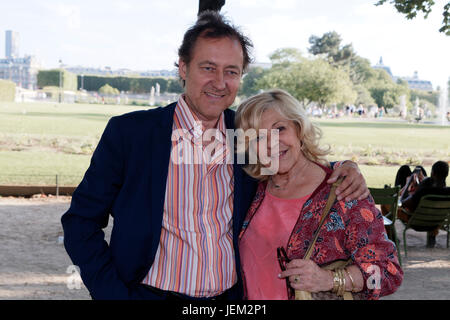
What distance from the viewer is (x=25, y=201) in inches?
430

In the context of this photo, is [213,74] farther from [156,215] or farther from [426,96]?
[426,96]

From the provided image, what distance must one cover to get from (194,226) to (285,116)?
0.60 m

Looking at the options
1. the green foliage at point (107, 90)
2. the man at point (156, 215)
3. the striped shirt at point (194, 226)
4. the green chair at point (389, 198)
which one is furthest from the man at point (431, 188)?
the green foliage at point (107, 90)

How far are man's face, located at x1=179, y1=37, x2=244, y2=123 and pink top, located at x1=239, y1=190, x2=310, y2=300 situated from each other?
498 millimetres

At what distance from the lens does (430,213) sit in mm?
7809

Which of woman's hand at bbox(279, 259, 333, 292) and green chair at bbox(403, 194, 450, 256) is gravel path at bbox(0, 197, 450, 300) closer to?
green chair at bbox(403, 194, 450, 256)

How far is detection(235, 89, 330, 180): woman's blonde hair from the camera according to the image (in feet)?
7.29

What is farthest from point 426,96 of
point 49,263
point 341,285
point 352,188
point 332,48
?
point 341,285

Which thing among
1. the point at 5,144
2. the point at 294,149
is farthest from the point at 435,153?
the point at 294,149

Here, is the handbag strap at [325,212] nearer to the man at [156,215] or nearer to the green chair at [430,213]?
the man at [156,215]

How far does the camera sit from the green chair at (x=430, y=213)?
768 cm
